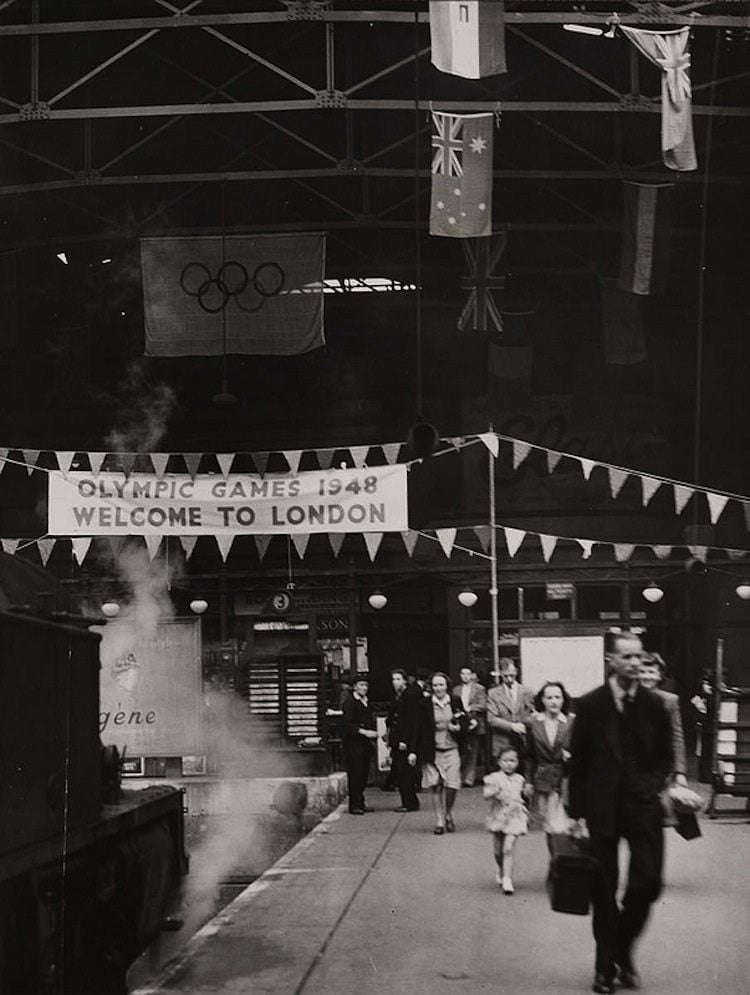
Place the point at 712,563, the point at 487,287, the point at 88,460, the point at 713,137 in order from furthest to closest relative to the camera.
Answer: the point at 712,563
the point at 88,460
the point at 713,137
the point at 487,287

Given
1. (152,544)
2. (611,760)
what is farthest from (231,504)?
(152,544)

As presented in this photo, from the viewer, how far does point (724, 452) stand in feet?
58.8

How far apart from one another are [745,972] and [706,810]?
29.1ft

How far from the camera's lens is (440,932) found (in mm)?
7949

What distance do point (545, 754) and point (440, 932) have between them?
6.76ft

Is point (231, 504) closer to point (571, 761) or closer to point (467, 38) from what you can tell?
point (467, 38)

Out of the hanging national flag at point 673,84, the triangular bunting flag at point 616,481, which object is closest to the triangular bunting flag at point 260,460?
the triangular bunting flag at point 616,481

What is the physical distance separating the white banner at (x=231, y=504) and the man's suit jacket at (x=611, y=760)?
3421mm

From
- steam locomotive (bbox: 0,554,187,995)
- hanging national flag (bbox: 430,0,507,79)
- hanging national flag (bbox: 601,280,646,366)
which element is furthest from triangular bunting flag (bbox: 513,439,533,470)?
steam locomotive (bbox: 0,554,187,995)

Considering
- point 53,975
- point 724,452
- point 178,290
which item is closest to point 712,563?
point 724,452

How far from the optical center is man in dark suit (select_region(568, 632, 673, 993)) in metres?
6.00

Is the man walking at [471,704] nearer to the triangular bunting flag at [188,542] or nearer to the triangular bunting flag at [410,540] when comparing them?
the triangular bunting flag at [410,540]

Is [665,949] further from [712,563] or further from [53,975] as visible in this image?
[712,563]

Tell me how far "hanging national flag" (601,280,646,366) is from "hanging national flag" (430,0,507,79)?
192 inches
